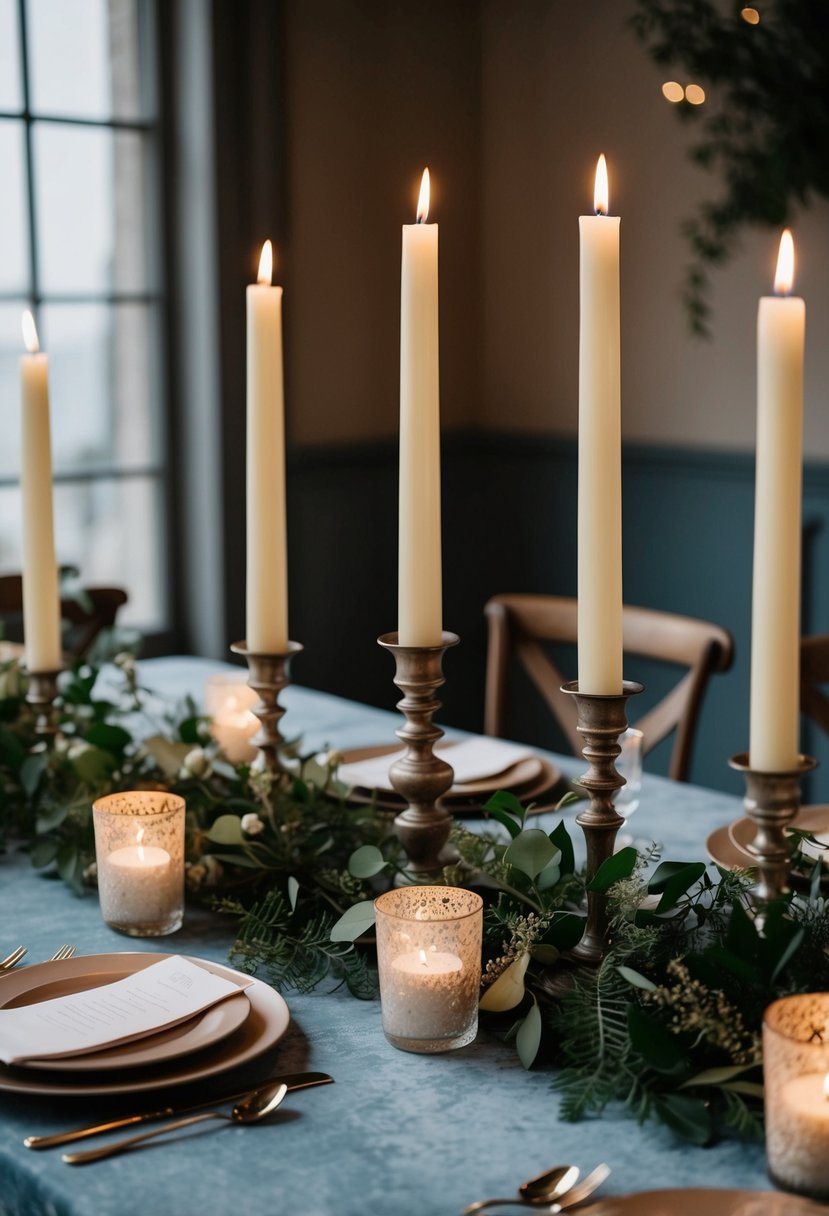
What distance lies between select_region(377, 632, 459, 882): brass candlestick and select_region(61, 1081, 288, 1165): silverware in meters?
0.23

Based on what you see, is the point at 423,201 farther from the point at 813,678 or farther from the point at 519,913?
the point at 813,678

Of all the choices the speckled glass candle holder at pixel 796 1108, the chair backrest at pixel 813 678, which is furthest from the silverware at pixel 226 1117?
the chair backrest at pixel 813 678

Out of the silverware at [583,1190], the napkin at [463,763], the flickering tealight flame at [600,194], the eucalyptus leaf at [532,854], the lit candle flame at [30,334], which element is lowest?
the silverware at [583,1190]

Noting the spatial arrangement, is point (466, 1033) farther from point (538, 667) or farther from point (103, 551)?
point (103, 551)

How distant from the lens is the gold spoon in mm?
676

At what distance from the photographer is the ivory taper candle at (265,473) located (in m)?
1.15

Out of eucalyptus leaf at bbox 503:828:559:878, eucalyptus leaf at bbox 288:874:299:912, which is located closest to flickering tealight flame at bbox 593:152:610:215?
eucalyptus leaf at bbox 503:828:559:878

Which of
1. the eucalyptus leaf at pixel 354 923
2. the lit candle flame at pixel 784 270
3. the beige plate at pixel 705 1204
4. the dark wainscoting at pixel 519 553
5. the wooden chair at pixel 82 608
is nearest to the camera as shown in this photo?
the beige plate at pixel 705 1204

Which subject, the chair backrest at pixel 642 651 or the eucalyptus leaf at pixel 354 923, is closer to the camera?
the eucalyptus leaf at pixel 354 923

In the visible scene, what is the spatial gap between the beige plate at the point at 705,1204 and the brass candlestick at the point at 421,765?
13.7 inches

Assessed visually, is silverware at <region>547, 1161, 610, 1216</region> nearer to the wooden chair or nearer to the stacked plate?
the stacked plate

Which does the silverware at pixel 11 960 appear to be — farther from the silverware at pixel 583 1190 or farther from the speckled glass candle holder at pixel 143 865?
the silverware at pixel 583 1190

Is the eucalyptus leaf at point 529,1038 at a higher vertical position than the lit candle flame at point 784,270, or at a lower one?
lower

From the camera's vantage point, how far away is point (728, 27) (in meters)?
2.89
